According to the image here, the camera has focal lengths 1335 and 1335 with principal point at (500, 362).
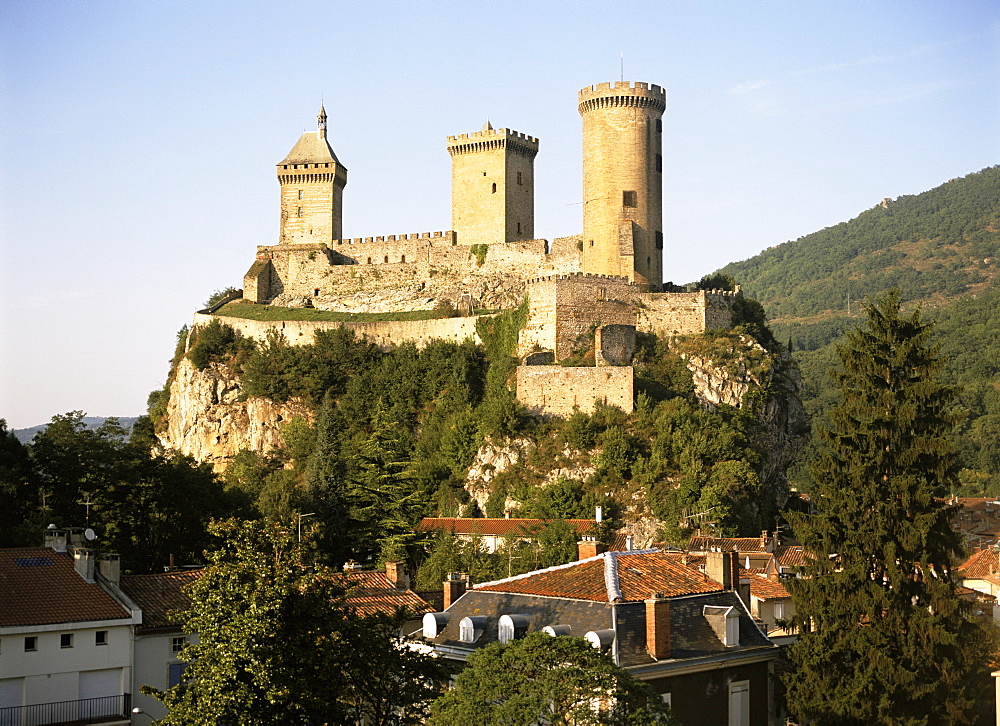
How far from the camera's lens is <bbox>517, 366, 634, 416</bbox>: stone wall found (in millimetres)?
56875

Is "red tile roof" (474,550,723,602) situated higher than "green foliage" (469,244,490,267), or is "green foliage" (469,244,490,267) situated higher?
"green foliage" (469,244,490,267)

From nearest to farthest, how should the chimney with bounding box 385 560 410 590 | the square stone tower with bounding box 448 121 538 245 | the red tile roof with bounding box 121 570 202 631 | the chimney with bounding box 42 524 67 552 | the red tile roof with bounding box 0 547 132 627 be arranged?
the red tile roof with bounding box 0 547 132 627
the red tile roof with bounding box 121 570 202 631
the chimney with bounding box 42 524 67 552
the chimney with bounding box 385 560 410 590
the square stone tower with bounding box 448 121 538 245

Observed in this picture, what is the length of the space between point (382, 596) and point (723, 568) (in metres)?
8.39

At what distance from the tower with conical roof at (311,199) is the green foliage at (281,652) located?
54.5 meters

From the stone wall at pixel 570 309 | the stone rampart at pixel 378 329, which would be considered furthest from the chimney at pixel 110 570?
the stone rampart at pixel 378 329

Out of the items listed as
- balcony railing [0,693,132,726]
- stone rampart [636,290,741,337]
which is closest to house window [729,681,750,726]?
balcony railing [0,693,132,726]

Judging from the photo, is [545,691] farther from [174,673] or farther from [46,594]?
[46,594]

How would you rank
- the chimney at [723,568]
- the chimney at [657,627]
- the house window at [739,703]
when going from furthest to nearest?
the chimney at [723,568] < the house window at [739,703] < the chimney at [657,627]

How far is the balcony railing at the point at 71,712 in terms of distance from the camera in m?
28.1

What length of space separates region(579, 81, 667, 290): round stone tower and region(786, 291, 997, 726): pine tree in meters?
33.1

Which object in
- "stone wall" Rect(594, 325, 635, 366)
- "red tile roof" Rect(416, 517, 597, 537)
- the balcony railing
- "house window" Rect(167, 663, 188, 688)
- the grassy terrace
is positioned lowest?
the balcony railing

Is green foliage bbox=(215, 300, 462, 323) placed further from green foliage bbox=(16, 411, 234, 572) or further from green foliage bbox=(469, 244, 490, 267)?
green foliage bbox=(16, 411, 234, 572)

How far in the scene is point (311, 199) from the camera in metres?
79.3

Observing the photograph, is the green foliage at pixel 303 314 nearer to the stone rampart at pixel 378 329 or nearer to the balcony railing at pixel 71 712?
the stone rampart at pixel 378 329
